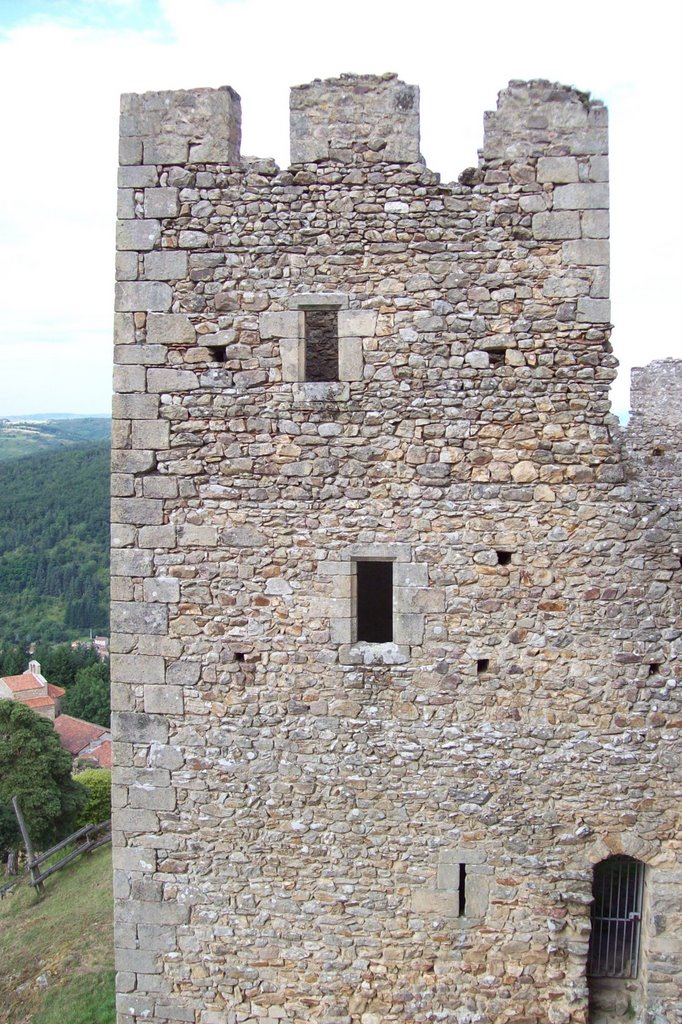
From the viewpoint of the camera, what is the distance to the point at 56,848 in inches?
688

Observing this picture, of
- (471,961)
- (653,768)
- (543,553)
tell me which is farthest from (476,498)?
(471,961)

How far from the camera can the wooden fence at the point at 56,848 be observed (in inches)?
652

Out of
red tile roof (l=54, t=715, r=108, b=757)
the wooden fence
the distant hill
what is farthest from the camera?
the distant hill

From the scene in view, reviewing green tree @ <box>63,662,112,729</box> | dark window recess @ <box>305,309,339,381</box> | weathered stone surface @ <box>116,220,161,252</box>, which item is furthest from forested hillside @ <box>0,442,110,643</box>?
weathered stone surface @ <box>116,220,161,252</box>

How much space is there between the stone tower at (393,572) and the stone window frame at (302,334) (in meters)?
0.02

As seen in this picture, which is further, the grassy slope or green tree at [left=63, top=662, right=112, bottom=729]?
green tree at [left=63, top=662, right=112, bottom=729]

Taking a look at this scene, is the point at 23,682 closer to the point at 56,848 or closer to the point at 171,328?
the point at 56,848

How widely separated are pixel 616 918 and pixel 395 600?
3320mm

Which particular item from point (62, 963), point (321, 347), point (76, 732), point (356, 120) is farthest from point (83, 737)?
point (356, 120)

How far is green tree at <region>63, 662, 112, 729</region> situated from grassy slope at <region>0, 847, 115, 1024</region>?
33.9 metres

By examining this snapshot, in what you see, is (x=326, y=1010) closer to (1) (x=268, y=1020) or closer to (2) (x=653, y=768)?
(1) (x=268, y=1020)

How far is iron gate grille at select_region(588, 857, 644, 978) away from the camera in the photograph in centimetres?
615

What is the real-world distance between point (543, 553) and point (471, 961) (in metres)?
3.31

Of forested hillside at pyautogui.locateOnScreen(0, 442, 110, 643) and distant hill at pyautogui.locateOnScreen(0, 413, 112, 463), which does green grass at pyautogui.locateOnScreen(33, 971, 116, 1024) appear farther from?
distant hill at pyautogui.locateOnScreen(0, 413, 112, 463)
